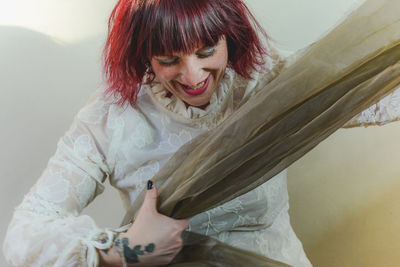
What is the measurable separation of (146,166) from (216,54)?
0.76 feet

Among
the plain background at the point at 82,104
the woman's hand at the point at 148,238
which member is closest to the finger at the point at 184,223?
the woman's hand at the point at 148,238

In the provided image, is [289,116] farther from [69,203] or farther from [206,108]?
[69,203]

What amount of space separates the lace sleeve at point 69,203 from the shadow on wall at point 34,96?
0.14 m

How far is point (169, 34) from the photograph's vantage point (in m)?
0.57

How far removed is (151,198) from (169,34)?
0.75ft

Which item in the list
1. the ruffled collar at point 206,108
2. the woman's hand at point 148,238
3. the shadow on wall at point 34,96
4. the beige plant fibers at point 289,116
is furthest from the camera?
the shadow on wall at point 34,96

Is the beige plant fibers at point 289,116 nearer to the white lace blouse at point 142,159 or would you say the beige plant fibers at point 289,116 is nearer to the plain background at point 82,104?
the white lace blouse at point 142,159

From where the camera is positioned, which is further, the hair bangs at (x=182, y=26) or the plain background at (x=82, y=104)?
the plain background at (x=82, y=104)

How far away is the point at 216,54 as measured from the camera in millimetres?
628

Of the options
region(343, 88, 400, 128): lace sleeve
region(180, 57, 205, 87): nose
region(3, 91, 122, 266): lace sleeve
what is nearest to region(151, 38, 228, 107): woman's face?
region(180, 57, 205, 87): nose

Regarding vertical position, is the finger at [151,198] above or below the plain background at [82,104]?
below

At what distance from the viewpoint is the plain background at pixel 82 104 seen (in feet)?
2.64

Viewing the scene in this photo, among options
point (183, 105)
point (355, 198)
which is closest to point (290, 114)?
point (183, 105)

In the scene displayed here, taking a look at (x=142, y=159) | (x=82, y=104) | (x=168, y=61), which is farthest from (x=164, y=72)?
(x=82, y=104)
